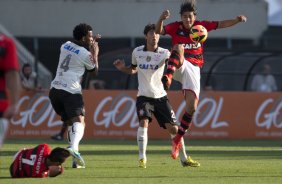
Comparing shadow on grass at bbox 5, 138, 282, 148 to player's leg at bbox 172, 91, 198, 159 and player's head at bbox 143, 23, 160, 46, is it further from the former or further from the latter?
player's head at bbox 143, 23, 160, 46

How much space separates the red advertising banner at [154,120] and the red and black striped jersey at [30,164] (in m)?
12.5

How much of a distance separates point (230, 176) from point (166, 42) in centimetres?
2638

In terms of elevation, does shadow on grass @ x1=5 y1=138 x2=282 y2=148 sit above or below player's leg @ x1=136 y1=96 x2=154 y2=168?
below

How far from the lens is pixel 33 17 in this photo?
41.6m

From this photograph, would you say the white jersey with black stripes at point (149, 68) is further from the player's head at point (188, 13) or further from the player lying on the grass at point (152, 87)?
the player's head at point (188, 13)

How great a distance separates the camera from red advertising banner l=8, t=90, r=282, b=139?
26250mm

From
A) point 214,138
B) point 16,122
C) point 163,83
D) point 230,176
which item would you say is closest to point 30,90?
point 16,122

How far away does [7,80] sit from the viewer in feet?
32.8

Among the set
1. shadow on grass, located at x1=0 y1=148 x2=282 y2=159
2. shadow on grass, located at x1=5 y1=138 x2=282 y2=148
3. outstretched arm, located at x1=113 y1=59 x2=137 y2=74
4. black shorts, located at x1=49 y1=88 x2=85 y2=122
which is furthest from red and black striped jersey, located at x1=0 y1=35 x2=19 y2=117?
shadow on grass, located at x1=5 y1=138 x2=282 y2=148

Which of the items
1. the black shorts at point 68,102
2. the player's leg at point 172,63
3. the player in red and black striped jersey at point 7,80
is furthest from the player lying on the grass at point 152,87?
the player in red and black striped jersey at point 7,80

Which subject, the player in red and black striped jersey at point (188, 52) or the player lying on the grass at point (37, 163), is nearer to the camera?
the player lying on the grass at point (37, 163)

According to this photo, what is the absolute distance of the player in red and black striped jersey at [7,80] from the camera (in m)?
9.83

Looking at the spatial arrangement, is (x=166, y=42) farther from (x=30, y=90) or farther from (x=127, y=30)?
(x=30, y=90)

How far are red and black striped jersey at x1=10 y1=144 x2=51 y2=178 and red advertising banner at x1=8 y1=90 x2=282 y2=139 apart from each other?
12.5 meters
